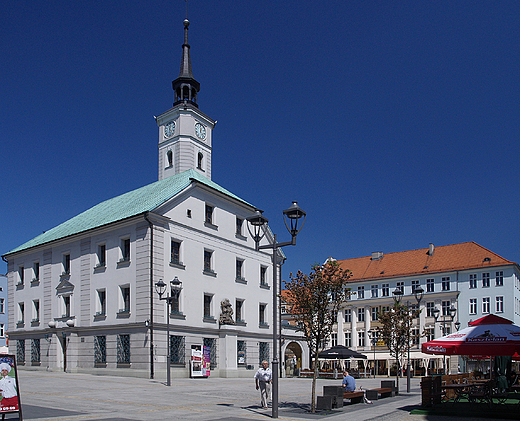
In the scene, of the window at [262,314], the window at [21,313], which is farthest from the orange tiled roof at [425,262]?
the window at [21,313]

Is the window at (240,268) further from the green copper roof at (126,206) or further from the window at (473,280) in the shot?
the window at (473,280)

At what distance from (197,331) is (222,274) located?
5166 millimetres

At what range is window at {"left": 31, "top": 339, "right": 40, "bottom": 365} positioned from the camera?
40125 millimetres

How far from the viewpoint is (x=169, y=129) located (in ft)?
149

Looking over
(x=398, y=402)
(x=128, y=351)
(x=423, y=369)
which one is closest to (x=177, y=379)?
(x=128, y=351)

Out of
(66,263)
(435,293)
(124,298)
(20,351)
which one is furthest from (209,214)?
(435,293)

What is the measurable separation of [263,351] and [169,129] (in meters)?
20.3

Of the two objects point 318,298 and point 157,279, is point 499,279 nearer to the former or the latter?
point 157,279

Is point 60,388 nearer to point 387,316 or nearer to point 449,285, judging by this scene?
point 387,316

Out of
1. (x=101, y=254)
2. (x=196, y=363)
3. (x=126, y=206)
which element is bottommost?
(x=196, y=363)

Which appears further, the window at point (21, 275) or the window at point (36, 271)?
the window at point (21, 275)

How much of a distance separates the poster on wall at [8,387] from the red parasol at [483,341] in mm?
11592

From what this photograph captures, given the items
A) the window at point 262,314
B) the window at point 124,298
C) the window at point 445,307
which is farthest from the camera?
the window at point 445,307

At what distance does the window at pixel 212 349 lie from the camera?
119 ft
